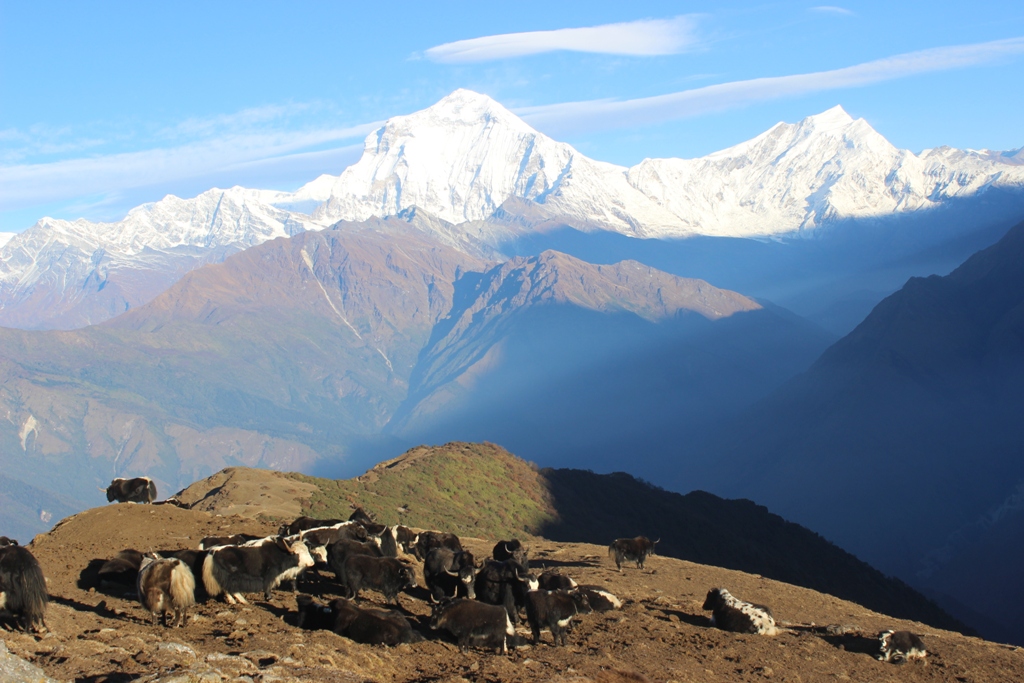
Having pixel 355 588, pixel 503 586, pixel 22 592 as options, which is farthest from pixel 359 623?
pixel 22 592

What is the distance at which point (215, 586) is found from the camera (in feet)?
61.3

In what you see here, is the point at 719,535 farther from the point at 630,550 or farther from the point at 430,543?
the point at 430,543

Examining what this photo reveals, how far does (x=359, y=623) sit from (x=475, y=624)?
91.3 inches

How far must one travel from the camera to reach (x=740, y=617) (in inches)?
832

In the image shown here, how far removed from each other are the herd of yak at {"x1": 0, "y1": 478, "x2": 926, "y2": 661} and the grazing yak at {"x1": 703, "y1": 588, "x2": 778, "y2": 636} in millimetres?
25

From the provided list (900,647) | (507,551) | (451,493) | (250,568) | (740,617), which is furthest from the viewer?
(451,493)

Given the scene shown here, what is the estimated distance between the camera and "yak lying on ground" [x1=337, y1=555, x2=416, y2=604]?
20016 mm

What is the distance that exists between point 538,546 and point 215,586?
66.6ft

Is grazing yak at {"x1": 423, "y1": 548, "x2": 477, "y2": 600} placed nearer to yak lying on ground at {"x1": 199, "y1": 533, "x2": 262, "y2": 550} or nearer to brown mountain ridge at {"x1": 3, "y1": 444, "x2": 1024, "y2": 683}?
brown mountain ridge at {"x1": 3, "y1": 444, "x2": 1024, "y2": 683}

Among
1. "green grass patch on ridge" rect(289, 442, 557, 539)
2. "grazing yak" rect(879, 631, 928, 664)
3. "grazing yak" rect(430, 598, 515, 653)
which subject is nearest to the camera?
"grazing yak" rect(430, 598, 515, 653)

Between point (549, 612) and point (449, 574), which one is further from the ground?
point (549, 612)

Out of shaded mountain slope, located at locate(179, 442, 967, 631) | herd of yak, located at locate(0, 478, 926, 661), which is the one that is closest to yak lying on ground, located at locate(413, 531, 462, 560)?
herd of yak, located at locate(0, 478, 926, 661)

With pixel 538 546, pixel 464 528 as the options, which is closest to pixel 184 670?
pixel 538 546

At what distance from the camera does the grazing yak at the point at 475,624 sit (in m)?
17.2
